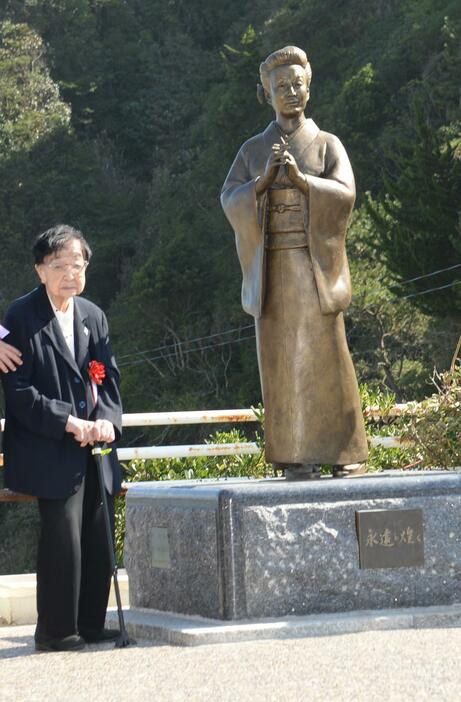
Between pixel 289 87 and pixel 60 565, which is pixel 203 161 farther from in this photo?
pixel 60 565

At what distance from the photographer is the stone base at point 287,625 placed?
19.0ft

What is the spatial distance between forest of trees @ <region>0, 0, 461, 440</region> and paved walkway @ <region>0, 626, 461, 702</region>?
833 inches

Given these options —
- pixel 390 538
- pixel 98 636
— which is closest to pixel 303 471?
pixel 390 538

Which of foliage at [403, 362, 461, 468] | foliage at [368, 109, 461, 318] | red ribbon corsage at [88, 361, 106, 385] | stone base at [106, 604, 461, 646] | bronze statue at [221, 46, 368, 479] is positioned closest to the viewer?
stone base at [106, 604, 461, 646]

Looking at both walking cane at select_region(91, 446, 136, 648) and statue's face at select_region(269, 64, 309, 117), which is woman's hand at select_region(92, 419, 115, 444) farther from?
statue's face at select_region(269, 64, 309, 117)

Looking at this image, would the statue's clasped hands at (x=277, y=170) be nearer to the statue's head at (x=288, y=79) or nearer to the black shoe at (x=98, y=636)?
the statue's head at (x=288, y=79)

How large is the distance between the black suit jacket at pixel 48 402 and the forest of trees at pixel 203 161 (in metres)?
20.8

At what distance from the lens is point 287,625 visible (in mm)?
5852

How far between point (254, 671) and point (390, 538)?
121 centimetres

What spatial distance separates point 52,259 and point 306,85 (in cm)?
150

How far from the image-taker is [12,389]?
593 centimetres

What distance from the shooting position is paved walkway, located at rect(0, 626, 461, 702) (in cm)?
468

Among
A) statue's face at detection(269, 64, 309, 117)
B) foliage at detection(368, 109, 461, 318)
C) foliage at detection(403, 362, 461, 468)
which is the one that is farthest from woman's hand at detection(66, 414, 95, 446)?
foliage at detection(368, 109, 461, 318)

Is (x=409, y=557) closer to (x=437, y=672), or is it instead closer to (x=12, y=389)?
(x=437, y=672)
